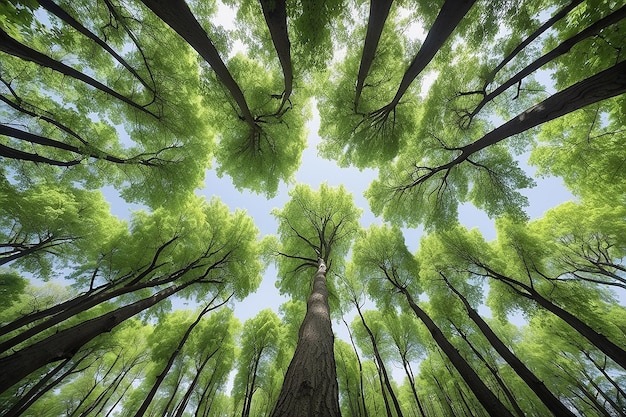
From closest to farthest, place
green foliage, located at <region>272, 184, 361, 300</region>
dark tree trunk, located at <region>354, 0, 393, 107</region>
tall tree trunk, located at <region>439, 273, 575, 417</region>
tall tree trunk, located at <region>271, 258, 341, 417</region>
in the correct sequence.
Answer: tall tree trunk, located at <region>271, 258, 341, 417</region> → dark tree trunk, located at <region>354, 0, 393, 107</region> → tall tree trunk, located at <region>439, 273, 575, 417</region> → green foliage, located at <region>272, 184, 361, 300</region>

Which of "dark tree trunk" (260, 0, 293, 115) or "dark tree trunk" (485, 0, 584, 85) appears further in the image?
"dark tree trunk" (485, 0, 584, 85)

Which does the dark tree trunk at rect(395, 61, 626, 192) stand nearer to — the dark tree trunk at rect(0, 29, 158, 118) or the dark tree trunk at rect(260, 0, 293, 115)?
the dark tree trunk at rect(260, 0, 293, 115)

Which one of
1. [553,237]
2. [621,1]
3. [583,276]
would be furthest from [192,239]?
[583,276]

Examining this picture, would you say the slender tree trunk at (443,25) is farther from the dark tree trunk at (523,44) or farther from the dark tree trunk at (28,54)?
the dark tree trunk at (28,54)

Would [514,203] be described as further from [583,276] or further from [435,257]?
[583,276]

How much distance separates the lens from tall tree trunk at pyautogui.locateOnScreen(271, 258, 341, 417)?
5.19 feet

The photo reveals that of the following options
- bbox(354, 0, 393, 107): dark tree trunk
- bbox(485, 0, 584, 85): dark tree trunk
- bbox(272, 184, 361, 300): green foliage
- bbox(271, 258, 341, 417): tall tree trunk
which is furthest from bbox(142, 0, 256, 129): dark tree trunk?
bbox(485, 0, 584, 85): dark tree trunk

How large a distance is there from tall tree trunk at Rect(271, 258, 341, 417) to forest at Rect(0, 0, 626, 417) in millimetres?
26

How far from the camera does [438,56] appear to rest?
6590 millimetres

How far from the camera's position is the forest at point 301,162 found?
4.42 metres

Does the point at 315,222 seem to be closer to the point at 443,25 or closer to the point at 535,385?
the point at 443,25

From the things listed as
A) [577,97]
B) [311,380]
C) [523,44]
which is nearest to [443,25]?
[577,97]

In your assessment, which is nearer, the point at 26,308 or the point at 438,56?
the point at 438,56

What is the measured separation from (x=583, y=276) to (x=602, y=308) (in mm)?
2852
